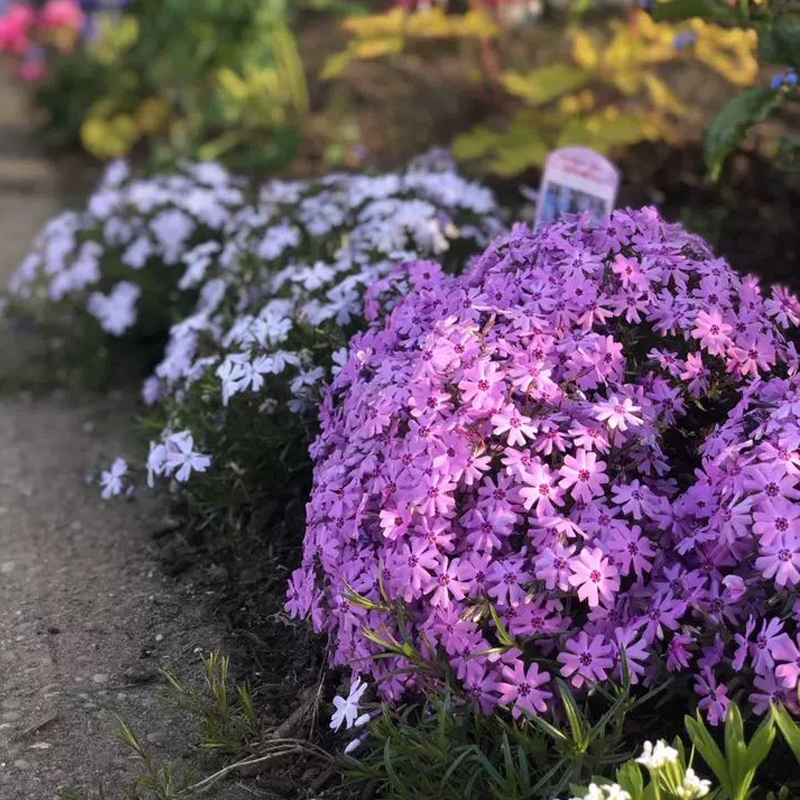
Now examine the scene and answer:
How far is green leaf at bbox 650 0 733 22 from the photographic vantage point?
10.4 feet

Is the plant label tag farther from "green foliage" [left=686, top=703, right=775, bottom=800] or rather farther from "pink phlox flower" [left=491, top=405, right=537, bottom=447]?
"green foliage" [left=686, top=703, right=775, bottom=800]

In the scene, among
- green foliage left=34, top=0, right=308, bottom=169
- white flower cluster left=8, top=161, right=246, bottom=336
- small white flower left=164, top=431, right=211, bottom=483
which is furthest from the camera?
green foliage left=34, top=0, right=308, bottom=169

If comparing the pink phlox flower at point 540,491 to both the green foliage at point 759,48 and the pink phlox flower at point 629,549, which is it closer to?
the pink phlox flower at point 629,549

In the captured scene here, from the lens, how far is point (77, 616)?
2.75 m

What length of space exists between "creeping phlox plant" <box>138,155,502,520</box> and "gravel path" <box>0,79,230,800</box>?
29 centimetres

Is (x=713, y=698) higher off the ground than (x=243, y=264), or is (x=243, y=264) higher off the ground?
(x=713, y=698)

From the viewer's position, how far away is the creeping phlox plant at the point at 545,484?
2062 mm

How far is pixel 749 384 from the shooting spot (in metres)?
2.34

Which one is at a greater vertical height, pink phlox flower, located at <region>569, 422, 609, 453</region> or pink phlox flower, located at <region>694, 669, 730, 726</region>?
pink phlox flower, located at <region>569, 422, 609, 453</region>

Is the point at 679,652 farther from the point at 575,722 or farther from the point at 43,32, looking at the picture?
the point at 43,32

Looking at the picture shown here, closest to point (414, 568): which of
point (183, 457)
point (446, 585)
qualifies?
point (446, 585)

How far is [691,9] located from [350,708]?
2.02 m

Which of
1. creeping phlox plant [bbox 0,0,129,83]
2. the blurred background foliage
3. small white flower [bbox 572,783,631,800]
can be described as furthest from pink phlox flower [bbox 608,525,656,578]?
creeping phlox plant [bbox 0,0,129,83]

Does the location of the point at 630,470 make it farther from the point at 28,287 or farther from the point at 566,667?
the point at 28,287
